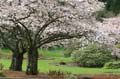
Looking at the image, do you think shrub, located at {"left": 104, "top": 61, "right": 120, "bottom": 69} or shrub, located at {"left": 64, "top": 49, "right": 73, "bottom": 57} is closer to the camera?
shrub, located at {"left": 104, "top": 61, "right": 120, "bottom": 69}

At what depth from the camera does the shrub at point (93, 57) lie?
35.3 m

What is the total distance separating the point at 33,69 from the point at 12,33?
3172mm

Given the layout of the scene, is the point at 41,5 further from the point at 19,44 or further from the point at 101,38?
the point at 19,44

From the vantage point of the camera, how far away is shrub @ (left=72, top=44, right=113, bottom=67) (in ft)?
116

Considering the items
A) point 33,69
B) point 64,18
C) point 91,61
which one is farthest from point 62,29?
point 91,61

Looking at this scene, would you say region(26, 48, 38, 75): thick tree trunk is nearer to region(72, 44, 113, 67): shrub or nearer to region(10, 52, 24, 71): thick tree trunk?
region(10, 52, 24, 71): thick tree trunk

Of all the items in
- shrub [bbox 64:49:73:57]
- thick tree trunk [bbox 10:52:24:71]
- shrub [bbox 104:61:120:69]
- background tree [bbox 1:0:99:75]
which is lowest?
shrub [bbox 104:61:120:69]

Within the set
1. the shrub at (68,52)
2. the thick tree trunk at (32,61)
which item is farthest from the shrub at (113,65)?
the shrub at (68,52)

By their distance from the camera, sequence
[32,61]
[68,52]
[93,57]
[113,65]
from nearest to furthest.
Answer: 1. [32,61]
2. [113,65]
3. [93,57]
4. [68,52]

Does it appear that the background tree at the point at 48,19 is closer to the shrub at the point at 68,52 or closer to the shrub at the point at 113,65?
the shrub at the point at 113,65

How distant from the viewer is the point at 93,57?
3550 cm

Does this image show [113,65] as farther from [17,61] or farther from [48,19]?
[48,19]

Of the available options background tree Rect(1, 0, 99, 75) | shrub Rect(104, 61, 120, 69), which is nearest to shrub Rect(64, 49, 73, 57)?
shrub Rect(104, 61, 120, 69)

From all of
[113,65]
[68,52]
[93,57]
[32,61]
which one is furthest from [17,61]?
[68,52]
